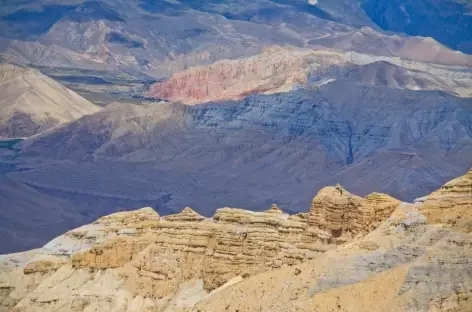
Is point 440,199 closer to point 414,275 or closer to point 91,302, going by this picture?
point 414,275

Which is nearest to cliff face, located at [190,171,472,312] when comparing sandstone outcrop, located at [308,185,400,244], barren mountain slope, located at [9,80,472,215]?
sandstone outcrop, located at [308,185,400,244]

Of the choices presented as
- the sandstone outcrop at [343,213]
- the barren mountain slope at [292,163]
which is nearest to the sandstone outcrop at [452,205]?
the sandstone outcrop at [343,213]

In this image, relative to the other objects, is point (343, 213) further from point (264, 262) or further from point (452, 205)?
point (452, 205)

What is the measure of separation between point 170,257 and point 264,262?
617cm

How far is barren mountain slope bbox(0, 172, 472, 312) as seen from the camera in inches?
1745

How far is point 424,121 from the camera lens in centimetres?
19438

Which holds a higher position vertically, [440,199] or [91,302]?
[440,199]

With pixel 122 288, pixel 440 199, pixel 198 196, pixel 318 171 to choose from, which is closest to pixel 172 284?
pixel 122 288

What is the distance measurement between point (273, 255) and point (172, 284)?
566 cm

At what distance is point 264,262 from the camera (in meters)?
57.2

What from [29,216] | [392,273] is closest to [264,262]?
[392,273]

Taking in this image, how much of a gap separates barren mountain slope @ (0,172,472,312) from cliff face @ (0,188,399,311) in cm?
6

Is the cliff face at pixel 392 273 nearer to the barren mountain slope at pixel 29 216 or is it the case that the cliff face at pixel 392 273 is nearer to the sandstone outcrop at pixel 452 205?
the sandstone outcrop at pixel 452 205

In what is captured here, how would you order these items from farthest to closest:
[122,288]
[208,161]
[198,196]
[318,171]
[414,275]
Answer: [208,161] < [318,171] < [198,196] < [122,288] < [414,275]
